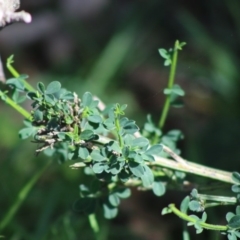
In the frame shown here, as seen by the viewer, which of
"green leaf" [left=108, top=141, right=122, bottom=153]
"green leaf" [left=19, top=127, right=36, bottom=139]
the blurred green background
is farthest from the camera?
the blurred green background

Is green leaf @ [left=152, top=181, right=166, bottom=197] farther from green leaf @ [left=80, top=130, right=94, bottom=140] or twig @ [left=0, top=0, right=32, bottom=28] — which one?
twig @ [left=0, top=0, right=32, bottom=28]

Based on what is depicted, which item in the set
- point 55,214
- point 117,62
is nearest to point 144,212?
point 55,214

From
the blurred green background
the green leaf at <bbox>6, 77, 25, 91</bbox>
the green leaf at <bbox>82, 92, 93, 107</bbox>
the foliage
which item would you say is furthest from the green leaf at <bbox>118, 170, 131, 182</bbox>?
the blurred green background

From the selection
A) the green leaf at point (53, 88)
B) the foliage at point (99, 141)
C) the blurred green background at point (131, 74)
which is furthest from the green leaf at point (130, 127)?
the blurred green background at point (131, 74)

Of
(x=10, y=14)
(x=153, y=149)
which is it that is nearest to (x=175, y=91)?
(x=153, y=149)

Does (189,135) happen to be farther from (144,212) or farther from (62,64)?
(62,64)
